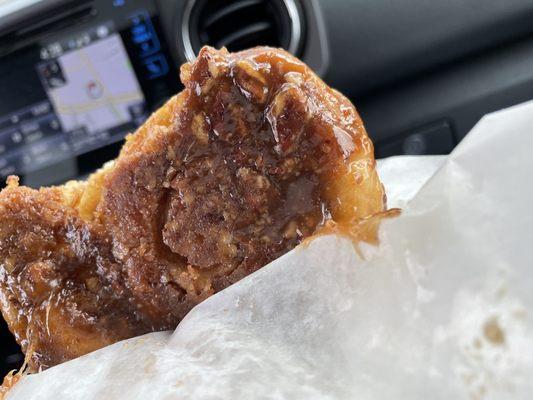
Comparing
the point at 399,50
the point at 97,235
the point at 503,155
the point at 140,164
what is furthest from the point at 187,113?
the point at 399,50

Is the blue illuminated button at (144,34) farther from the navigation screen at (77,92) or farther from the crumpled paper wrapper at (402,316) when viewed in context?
the crumpled paper wrapper at (402,316)

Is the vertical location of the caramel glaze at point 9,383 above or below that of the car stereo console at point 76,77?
below

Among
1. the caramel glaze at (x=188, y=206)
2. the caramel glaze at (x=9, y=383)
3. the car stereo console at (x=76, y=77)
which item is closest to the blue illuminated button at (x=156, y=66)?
the car stereo console at (x=76, y=77)

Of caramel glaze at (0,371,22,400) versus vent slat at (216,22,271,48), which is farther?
vent slat at (216,22,271,48)

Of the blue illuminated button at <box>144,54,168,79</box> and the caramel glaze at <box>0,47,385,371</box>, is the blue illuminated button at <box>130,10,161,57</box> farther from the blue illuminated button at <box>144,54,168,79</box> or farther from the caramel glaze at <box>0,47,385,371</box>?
the caramel glaze at <box>0,47,385,371</box>

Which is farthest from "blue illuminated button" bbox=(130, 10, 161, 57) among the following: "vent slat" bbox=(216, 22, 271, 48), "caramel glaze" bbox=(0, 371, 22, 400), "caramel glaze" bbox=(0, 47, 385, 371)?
"caramel glaze" bbox=(0, 371, 22, 400)

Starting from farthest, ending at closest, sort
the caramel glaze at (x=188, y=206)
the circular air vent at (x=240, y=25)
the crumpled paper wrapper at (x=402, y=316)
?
the circular air vent at (x=240, y=25)
the caramel glaze at (x=188, y=206)
the crumpled paper wrapper at (x=402, y=316)
